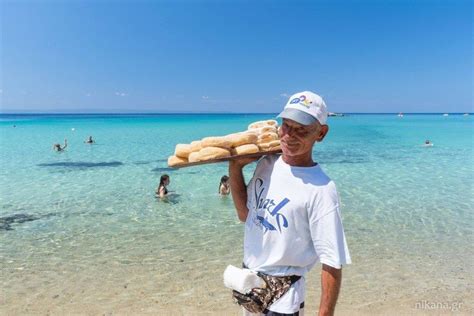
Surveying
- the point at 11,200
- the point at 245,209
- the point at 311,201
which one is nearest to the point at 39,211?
the point at 11,200

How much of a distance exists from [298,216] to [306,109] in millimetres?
632

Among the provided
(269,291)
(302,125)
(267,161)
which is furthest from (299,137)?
(269,291)

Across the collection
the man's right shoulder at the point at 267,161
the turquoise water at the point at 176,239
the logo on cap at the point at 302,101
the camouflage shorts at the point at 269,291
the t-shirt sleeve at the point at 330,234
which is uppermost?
the logo on cap at the point at 302,101

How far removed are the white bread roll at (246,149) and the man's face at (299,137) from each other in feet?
0.76

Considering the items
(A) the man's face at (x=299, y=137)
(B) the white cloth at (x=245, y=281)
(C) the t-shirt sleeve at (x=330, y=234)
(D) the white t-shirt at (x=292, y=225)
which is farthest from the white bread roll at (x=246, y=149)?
(B) the white cloth at (x=245, y=281)

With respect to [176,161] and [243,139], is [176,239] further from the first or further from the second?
[243,139]

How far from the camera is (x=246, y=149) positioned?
251 centimetres

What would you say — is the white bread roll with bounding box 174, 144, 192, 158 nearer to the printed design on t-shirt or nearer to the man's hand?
the printed design on t-shirt

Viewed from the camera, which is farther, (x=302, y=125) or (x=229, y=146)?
(x=229, y=146)

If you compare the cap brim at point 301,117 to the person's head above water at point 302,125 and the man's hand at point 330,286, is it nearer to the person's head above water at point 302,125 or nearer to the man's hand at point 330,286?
the person's head above water at point 302,125

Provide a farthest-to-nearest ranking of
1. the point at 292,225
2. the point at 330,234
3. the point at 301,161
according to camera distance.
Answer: the point at 301,161
the point at 292,225
the point at 330,234

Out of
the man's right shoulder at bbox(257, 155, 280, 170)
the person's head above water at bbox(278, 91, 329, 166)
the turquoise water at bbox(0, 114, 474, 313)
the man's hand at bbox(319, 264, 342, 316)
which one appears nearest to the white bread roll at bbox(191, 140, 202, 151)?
the man's right shoulder at bbox(257, 155, 280, 170)

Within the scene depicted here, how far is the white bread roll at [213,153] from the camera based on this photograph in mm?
2475

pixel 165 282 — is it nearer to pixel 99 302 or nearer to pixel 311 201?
pixel 99 302
